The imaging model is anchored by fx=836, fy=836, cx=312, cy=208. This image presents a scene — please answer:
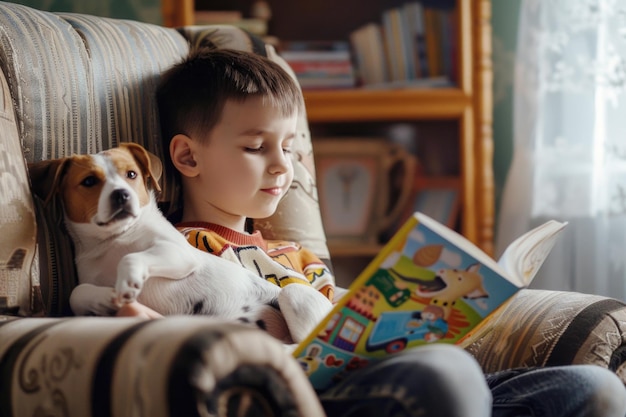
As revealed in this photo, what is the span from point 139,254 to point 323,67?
4.96 ft

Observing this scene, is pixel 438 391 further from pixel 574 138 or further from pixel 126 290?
pixel 574 138

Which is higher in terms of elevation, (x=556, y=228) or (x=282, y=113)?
(x=282, y=113)

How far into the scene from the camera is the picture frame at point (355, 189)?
8.16 ft

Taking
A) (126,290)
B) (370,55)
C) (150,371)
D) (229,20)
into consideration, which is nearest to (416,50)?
(370,55)

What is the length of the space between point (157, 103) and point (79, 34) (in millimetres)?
157

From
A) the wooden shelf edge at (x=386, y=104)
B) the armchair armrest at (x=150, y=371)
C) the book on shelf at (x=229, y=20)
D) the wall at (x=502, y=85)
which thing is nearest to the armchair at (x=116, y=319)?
the armchair armrest at (x=150, y=371)

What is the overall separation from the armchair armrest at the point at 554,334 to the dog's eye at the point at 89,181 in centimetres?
53

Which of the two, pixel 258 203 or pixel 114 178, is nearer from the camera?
pixel 114 178

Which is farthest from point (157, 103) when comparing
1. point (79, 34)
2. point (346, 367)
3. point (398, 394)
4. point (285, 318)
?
point (398, 394)

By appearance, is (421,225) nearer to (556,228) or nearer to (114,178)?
(556,228)

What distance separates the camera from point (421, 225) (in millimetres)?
823

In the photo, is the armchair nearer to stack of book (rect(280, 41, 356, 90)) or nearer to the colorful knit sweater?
the colorful knit sweater

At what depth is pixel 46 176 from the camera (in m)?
1.11

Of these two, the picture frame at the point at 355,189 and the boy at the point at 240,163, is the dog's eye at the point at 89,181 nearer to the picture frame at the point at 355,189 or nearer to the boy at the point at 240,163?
the boy at the point at 240,163
